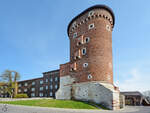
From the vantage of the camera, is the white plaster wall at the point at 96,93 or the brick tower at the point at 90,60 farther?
the brick tower at the point at 90,60

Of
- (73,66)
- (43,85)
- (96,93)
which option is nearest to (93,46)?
(73,66)

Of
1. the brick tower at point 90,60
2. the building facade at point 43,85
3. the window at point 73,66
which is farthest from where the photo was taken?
the building facade at point 43,85

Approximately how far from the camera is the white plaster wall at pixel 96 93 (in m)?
19.0

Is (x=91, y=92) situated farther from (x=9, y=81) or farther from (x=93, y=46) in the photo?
(x=9, y=81)

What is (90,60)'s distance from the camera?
2394cm

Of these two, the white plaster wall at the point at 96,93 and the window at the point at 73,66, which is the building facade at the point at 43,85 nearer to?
the window at the point at 73,66

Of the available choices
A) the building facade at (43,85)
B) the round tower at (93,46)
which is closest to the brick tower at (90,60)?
the round tower at (93,46)

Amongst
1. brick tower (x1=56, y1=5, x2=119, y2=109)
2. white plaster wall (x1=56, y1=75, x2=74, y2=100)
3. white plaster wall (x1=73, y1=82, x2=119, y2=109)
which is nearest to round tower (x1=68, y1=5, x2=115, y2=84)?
brick tower (x1=56, y1=5, x2=119, y2=109)

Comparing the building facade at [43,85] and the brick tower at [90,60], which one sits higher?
the brick tower at [90,60]

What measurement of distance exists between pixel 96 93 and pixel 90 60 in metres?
6.67

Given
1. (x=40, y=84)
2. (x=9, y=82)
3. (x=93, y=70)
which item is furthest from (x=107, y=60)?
(x=9, y=82)

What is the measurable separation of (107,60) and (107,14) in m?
11.2

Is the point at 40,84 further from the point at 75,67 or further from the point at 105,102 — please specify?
the point at 105,102

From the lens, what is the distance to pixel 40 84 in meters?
46.2
